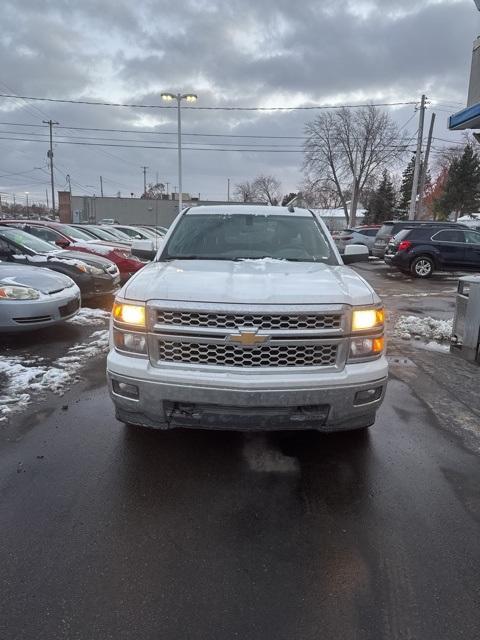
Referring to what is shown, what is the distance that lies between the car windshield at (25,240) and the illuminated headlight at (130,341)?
259 inches

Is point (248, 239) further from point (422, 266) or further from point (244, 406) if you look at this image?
point (422, 266)

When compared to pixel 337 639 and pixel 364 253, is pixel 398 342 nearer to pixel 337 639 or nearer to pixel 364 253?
pixel 364 253

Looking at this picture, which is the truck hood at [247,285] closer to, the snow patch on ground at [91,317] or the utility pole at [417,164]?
the snow patch on ground at [91,317]

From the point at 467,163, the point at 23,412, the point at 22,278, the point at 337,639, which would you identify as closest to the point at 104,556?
the point at 337,639

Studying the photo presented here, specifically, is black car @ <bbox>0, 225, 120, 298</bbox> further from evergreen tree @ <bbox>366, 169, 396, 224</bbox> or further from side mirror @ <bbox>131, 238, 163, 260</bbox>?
evergreen tree @ <bbox>366, 169, 396, 224</bbox>

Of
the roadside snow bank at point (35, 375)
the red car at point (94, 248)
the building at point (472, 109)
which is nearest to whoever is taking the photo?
the roadside snow bank at point (35, 375)

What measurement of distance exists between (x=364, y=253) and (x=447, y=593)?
334 centimetres

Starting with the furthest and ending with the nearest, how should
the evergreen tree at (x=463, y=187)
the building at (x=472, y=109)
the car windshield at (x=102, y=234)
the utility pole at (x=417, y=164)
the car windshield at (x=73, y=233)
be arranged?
the evergreen tree at (x=463, y=187), the utility pole at (x=417, y=164), the car windshield at (x=102, y=234), the car windshield at (x=73, y=233), the building at (x=472, y=109)

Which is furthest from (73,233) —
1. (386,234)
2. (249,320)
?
(386,234)

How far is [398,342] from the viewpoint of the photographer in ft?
22.4

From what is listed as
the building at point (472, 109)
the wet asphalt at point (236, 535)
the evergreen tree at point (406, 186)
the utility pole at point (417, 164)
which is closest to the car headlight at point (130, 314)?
the wet asphalt at point (236, 535)

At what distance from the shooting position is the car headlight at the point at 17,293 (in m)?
5.81

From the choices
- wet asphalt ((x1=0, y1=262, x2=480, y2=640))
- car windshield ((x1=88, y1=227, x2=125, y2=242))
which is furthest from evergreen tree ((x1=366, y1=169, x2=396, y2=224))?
wet asphalt ((x1=0, y1=262, x2=480, y2=640))

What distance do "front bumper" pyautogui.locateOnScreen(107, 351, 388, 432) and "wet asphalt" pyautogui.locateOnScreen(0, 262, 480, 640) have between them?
474mm
